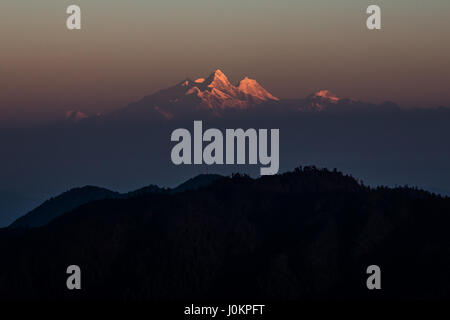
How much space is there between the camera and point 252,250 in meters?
187

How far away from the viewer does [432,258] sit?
6708 inches

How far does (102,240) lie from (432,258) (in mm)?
67029

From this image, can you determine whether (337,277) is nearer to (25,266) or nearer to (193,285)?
(193,285)

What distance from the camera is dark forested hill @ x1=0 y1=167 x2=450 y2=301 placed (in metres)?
175

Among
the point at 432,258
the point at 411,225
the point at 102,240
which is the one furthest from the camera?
the point at 102,240

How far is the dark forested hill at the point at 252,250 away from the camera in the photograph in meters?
175

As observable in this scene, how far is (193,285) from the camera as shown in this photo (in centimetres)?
18125

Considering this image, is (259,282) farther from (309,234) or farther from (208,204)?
(208,204)

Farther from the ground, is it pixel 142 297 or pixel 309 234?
pixel 309 234
